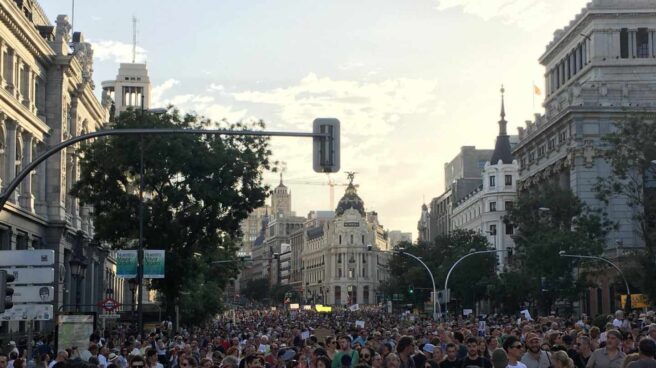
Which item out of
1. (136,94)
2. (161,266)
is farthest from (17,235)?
(136,94)

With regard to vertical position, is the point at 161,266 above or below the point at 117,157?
below

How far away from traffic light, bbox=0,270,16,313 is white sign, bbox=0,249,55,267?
56cm

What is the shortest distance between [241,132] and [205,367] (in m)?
4.28

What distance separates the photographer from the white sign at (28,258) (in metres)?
17.3

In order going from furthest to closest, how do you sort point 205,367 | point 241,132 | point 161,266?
point 161,266
point 241,132
point 205,367

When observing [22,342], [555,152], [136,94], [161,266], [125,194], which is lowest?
[22,342]

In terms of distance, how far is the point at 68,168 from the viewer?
61.8 metres

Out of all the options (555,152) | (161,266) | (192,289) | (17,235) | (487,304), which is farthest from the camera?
(487,304)

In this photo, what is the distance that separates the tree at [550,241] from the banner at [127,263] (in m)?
27.7

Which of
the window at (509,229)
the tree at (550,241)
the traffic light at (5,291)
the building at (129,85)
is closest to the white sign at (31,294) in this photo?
the traffic light at (5,291)

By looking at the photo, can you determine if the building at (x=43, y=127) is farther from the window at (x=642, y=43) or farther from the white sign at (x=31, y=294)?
the window at (x=642, y=43)

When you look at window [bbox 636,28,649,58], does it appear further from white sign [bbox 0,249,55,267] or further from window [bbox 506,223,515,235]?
white sign [bbox 0,249,55,267]

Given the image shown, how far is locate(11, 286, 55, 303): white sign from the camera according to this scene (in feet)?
56.7

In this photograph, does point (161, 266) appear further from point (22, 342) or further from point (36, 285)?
point (36, 285)
